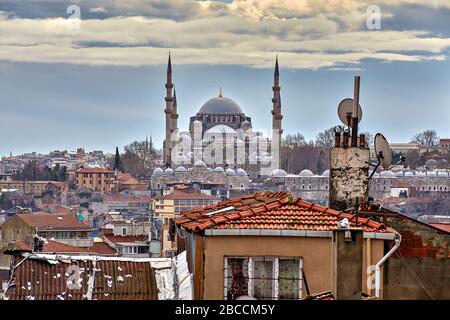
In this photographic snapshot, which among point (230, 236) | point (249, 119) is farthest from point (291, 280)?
point (249, 119)

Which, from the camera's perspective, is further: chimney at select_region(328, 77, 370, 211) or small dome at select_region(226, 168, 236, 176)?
small dome at select_region(226, 168, 236, 176)

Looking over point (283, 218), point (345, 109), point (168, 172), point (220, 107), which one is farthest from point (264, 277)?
point (220, 107)

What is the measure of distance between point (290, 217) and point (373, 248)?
30 cm

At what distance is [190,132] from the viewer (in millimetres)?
114188

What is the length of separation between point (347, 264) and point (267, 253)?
821 mm

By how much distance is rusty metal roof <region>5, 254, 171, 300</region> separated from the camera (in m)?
5.70

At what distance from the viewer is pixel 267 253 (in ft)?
16.3

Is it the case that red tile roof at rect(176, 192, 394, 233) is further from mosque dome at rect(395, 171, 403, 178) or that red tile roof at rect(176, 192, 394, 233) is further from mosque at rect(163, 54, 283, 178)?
mosque at rect(163, 54, 283, 178)

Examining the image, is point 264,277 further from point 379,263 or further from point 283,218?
point 379,263

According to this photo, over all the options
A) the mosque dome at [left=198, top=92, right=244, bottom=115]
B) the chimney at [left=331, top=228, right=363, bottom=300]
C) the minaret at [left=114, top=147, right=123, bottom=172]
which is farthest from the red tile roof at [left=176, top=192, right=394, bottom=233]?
the mosque dome at [left=198, top=92, right=244, bottom=115]

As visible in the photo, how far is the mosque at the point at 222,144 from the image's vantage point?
110562mm

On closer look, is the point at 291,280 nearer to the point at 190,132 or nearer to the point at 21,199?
the point at 21,199

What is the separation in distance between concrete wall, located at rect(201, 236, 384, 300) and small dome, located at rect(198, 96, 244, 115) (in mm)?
111935

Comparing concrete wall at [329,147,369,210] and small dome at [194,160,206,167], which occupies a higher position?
concrete wall at [329,147,369,210]
